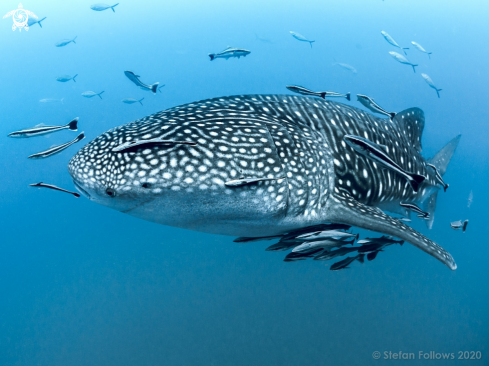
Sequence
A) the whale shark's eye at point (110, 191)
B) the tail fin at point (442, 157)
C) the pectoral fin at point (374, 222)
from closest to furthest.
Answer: the whale shark's eye at point (110, 191) → the pectoral fin at point (374, 222) → the tail fin at point (442, 157)

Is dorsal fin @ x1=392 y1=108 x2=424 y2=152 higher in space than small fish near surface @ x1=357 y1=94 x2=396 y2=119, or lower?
lower

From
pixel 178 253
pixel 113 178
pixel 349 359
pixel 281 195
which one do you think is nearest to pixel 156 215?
pixel 113 178

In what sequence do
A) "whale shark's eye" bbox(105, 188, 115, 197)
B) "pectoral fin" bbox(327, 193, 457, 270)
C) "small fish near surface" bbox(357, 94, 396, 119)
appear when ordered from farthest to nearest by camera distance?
"small fish near surface" bbox(357, 94, 396, 119) < "pectoral fin" bbox(327, 193, 457, 270) < "whale shark's eye" bbox(105, 188, 115, 197)

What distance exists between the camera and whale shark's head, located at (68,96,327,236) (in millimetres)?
2059

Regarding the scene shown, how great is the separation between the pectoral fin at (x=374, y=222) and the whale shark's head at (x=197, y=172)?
33cm

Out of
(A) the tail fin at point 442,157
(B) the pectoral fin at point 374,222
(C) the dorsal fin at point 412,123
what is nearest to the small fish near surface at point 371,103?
(C) the dorsal fin at point 412,123

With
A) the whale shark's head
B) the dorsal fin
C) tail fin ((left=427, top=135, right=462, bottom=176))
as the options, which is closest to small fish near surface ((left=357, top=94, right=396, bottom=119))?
the dorsal fin

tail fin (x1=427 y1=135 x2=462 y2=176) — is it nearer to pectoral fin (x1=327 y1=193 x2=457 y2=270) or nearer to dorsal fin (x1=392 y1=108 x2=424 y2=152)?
dorsal fin (x1=392 y1=108 x2=424 y2=152)

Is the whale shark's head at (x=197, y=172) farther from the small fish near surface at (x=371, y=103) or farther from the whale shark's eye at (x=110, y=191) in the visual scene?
the small fish near surface at (x=371, y=103)

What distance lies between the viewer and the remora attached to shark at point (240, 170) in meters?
2.08

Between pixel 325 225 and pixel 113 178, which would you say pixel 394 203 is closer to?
pixel 325 225

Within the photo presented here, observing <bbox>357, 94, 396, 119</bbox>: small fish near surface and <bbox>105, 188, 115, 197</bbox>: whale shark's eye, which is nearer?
<bbox>105, 188, 115, 197</bbox>: whale shark's eye

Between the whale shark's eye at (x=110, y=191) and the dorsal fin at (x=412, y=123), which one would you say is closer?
the whale shark's eye at (x=110, y=191)

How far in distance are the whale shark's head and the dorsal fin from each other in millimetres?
2715
